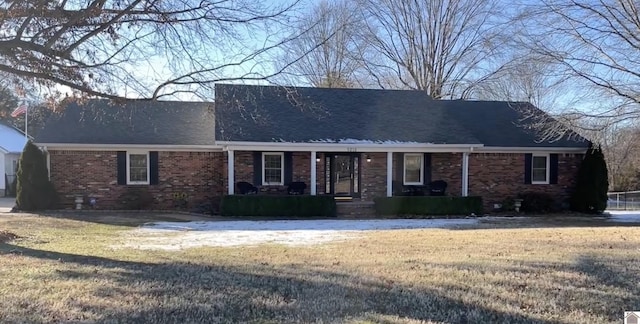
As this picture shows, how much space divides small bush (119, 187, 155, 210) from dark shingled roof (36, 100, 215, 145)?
71.3 inches

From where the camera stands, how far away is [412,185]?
64.3 ft

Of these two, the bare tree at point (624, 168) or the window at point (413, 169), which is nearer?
the window at point (413, 169)

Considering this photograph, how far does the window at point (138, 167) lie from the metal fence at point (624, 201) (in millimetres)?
22979

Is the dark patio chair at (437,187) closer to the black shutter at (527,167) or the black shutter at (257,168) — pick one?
the black shutter at (527,167)

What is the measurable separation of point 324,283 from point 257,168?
13.0 metres

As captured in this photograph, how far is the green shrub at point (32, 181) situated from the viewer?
17328mm

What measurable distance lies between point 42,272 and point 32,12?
14.2 feet

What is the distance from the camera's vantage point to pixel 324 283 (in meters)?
5.84

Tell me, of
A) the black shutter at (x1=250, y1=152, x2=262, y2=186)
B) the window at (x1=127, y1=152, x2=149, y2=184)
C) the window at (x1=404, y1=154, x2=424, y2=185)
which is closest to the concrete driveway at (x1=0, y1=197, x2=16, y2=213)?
the window at (x1=127, y1=152, x2=149, y2=184)

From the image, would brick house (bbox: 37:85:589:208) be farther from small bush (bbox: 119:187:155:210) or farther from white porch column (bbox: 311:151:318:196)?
small bush (bbox: 119:187:155:210)

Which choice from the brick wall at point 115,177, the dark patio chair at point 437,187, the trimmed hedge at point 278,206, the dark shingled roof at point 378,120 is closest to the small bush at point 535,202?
the dark shingled roof at point 378,120

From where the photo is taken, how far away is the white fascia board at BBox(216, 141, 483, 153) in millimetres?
17250

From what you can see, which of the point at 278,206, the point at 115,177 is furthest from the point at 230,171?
the point at 115,177

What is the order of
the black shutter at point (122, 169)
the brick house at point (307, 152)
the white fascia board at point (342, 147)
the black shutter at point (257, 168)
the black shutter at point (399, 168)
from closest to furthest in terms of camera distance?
the white fascia board at point (342, 147)
the brick house at point (307, 152)
the black shutter at point (122, 169)
the black shutter at point (257, 168)
the black shutter at point (399, 168)
